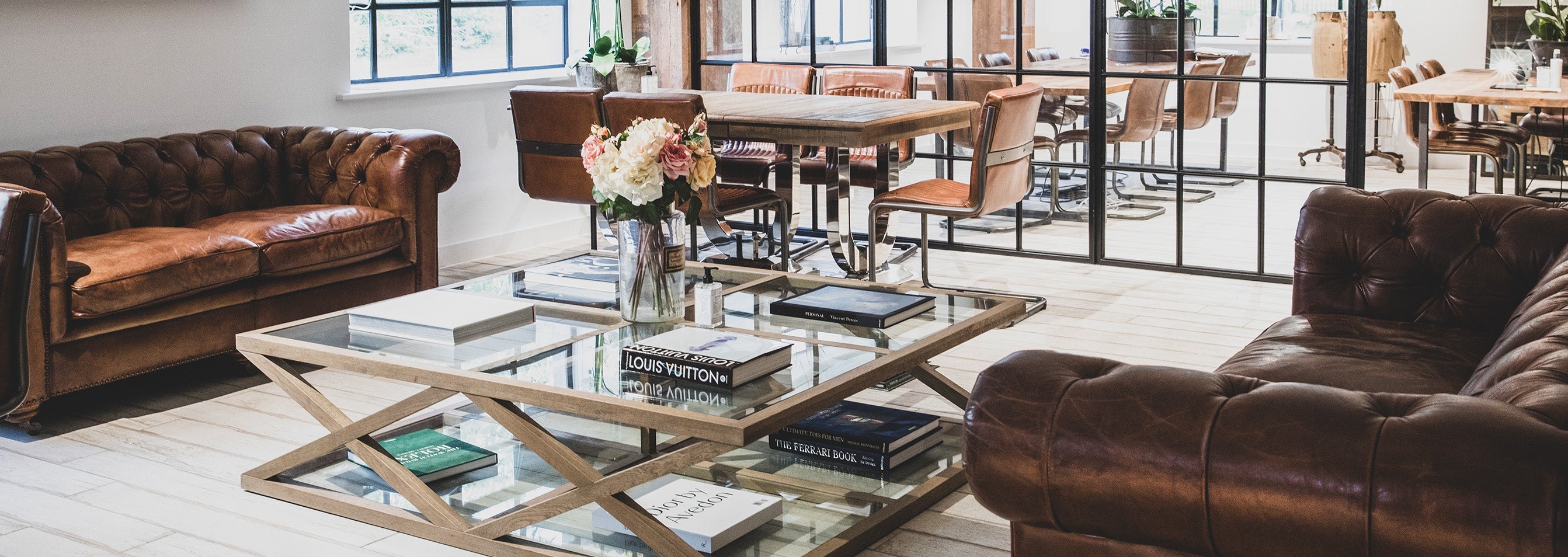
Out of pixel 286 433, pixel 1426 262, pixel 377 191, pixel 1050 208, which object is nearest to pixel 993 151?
pixel 1050 208

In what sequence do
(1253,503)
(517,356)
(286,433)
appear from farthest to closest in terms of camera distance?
(286,433) → (517,356) → (1253,503)

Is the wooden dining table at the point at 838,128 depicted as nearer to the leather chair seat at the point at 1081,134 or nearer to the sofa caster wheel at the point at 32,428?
the leather chair seat at the point at 1081,134

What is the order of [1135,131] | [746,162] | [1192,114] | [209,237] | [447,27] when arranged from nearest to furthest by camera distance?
[209,237]
[1192,114]
[1135,131]
[746,162]
[447,27]

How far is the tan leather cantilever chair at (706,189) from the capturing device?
4629mm

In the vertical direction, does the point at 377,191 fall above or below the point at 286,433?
above

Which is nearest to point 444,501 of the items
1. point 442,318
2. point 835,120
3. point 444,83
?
point 442,318

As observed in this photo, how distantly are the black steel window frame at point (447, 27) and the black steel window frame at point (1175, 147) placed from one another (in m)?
1.29

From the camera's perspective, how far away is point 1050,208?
6043 mm

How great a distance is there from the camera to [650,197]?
9.64 feet

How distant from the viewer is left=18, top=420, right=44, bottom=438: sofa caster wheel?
367 cm

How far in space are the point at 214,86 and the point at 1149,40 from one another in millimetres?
Result: 3692

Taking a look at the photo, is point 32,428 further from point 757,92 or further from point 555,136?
point 757,92

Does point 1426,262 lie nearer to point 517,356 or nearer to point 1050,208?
point 517,356

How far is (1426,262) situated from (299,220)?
329 cm
